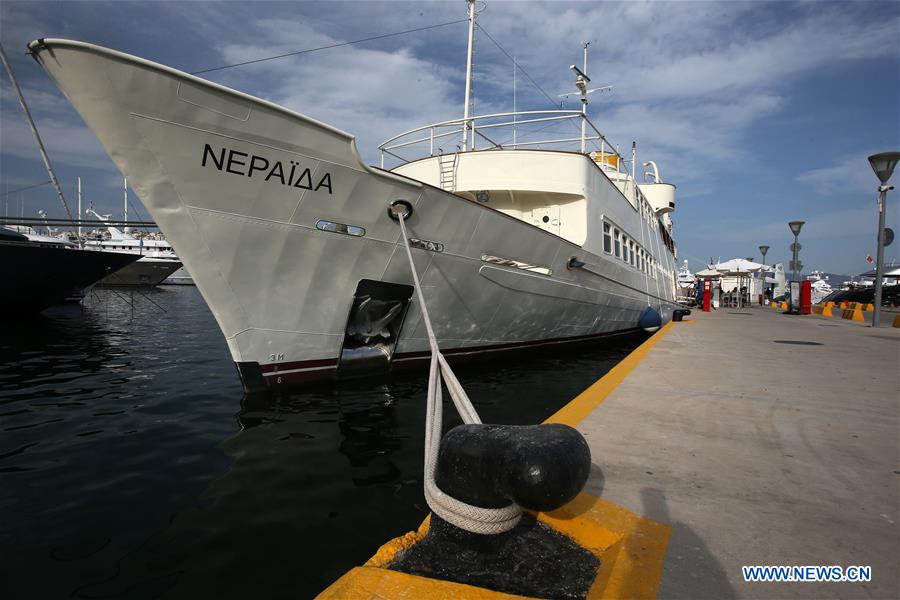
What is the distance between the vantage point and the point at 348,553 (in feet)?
9.32

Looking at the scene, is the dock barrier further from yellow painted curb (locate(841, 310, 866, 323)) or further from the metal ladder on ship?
the metal ladder on ship

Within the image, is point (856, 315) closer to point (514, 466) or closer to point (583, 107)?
point (583, 107)

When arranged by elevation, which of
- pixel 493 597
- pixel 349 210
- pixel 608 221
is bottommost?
pixel 493 597

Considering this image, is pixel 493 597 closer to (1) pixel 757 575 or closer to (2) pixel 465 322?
(1) pixel 757 575

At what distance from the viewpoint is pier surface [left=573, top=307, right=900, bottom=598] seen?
188 centimetres

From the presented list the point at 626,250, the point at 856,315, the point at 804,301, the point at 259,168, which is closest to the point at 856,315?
the point at 856,315

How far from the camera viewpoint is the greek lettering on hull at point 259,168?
201 inches

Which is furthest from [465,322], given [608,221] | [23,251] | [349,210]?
[23,251]

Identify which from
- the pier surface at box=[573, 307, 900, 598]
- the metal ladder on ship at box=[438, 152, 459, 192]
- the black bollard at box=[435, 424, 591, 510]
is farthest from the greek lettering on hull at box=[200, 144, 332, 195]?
the metal ladder on ship at box=[438, 152, 459, 192]

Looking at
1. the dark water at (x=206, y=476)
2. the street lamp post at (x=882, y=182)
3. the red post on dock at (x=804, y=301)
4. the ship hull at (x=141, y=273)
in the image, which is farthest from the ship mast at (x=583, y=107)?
the ship hull at (x=141, y=273)

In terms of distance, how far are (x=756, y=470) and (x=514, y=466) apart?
172cm

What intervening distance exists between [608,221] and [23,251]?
18849 mm

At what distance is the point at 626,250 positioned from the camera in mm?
12633

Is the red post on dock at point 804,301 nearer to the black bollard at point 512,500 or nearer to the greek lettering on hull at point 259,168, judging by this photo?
the greek lettering on hull at point 259,168
